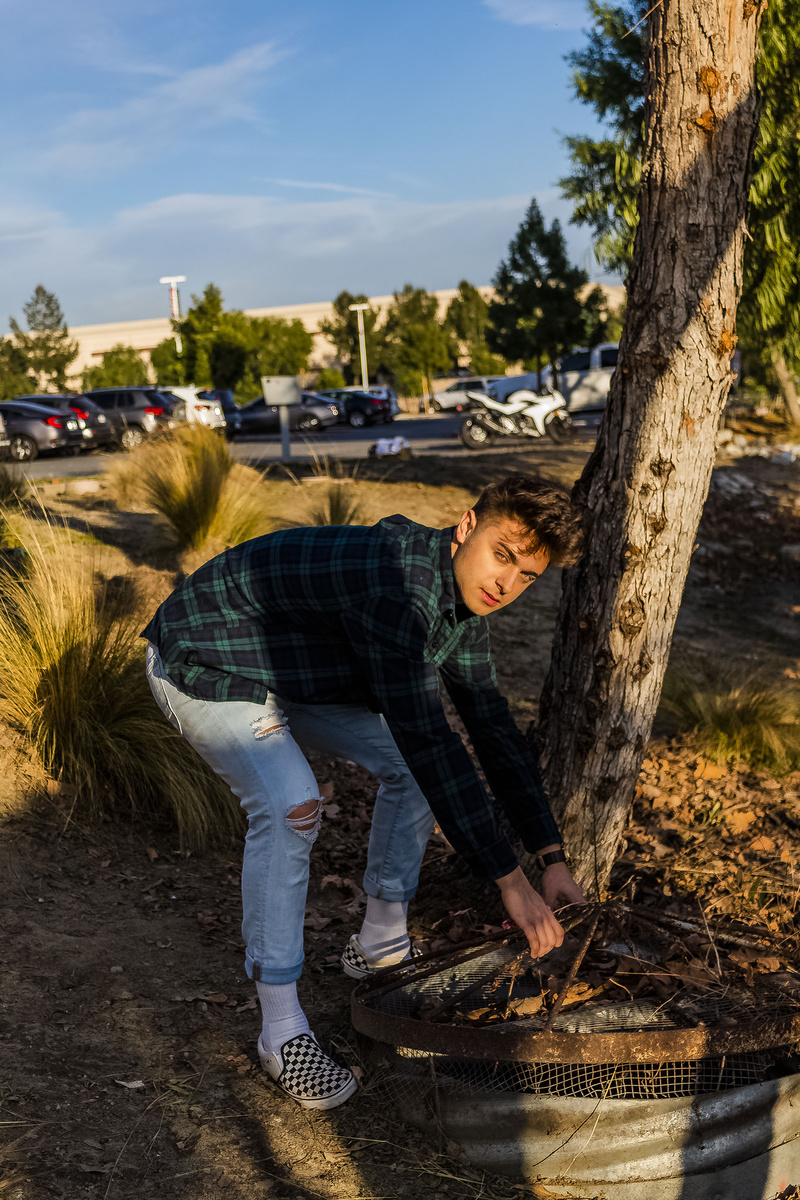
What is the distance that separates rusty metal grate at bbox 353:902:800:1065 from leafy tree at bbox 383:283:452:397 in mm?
45339

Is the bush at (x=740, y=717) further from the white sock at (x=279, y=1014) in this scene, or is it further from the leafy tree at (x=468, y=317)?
the leafy tree at (x=468, y=317)

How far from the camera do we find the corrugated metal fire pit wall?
2.37 m

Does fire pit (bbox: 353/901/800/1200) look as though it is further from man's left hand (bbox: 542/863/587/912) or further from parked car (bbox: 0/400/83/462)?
parked car (bbox: 0/400/83/462)

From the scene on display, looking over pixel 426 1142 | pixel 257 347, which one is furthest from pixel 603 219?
pixel 257 347

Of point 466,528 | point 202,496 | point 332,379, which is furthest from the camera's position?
point 332,379

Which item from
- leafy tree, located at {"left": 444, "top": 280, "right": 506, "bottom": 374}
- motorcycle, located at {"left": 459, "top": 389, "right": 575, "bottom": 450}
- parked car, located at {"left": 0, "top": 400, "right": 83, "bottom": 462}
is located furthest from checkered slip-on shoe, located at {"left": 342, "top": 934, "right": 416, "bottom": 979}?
leafy tree, located at {"left": 444, "top": 280, "right": 506, "bottom": 374}

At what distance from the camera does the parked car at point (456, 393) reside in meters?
37.2

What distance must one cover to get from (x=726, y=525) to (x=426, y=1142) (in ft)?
36.9

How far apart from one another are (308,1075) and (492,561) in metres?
1.45

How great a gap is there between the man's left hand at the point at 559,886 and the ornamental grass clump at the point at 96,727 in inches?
74.0

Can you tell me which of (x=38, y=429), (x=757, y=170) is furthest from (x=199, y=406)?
(x=757, y=170)

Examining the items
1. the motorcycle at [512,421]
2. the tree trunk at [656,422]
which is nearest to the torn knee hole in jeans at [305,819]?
the tree trunk at [656,422]

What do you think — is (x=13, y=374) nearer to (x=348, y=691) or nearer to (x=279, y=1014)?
(x=348, y=691)

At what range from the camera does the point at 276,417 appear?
28.5m
